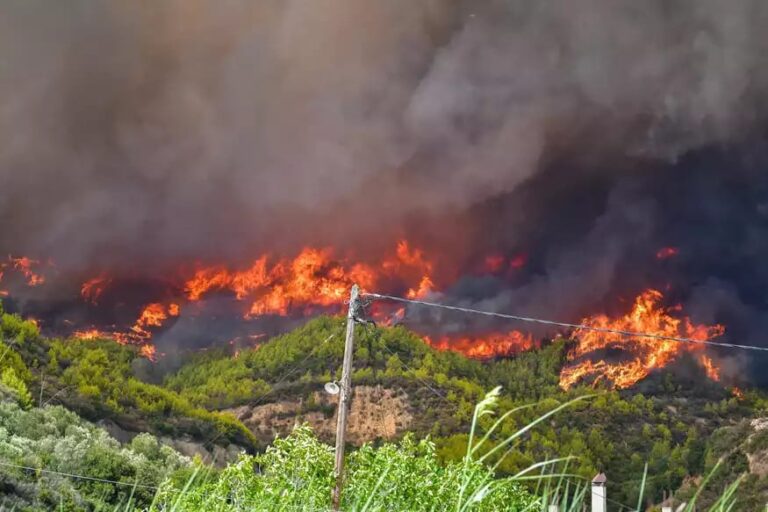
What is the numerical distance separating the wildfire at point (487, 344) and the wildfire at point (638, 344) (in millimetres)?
4738

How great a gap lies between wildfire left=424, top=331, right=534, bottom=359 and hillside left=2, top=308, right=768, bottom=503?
4.56ft

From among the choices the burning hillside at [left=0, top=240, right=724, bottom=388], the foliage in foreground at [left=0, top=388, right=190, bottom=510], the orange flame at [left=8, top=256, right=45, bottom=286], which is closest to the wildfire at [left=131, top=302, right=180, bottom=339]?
the burning hillside at [left=0, top=240, right=724, bottom=388]

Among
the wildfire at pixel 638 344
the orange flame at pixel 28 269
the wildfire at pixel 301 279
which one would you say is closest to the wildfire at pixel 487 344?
the wildfire at pixel 638 344

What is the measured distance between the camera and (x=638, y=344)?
78312 mm

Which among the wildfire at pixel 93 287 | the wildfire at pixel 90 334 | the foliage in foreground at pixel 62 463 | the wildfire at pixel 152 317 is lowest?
the foliage in foreground at pixel 62 463

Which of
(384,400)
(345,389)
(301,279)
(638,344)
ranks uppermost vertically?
(301,279)

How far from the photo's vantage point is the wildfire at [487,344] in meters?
79.8

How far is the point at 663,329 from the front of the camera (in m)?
80.8

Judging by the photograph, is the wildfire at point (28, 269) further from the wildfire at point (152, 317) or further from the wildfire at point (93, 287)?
the wildfire at point (152, 317)

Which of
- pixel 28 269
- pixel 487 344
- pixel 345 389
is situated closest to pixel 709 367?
pixel 487 344

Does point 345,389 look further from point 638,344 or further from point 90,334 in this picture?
point 638,344

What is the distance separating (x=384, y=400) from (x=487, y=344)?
58.1 feet

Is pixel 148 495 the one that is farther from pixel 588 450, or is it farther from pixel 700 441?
pixel 700 441

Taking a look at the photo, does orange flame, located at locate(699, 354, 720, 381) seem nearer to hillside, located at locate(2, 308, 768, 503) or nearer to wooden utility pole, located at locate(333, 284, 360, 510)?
hillside, located at locate(2, 308, 768, 503)
